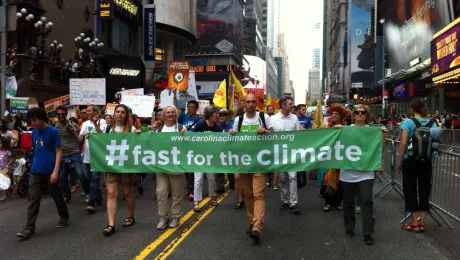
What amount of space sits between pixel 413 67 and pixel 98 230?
3819cm

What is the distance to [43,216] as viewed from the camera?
7703mm

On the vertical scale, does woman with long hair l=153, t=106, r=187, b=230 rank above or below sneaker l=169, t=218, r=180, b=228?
above

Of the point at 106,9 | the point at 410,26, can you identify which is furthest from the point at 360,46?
the point at 106,9

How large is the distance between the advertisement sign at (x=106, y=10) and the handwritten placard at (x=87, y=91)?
1877 cm

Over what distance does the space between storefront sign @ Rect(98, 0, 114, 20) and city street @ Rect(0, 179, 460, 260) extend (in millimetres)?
26042

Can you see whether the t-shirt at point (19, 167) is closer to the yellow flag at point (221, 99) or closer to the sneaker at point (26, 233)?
the sneaker at point (26, 233)

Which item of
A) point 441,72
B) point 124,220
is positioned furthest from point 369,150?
point 441,72

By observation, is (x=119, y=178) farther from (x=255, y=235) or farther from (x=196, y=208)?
(x=255, y=235)

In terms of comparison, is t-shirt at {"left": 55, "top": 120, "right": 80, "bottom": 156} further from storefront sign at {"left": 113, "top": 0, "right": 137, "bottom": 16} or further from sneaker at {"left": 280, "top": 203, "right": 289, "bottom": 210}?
storefront sign at {"left": 113, "top": 0, "right": 137, "bottom": 16}

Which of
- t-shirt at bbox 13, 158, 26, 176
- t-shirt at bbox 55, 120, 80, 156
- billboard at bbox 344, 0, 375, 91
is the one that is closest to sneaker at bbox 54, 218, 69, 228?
t-shirt at bbox 55, 120, 80, 156

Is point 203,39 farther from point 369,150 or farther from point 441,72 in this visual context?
point 369,150

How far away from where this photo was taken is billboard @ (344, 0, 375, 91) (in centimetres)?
8381

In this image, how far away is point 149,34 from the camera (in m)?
45.1

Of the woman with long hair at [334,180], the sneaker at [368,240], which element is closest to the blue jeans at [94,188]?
the woman with long hair at [334,180]
